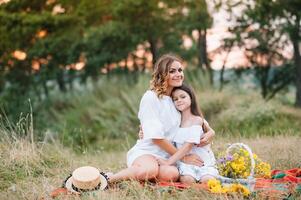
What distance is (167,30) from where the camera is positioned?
58.6 ft

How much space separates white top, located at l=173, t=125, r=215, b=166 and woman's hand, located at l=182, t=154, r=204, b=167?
0.14 ft

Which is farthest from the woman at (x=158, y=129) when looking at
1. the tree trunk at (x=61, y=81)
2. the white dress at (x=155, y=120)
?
the tree trunk at (x=61, y=81)

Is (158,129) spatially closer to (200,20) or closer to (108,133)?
(108,133)

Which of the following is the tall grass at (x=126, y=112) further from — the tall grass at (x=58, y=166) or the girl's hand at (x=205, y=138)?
the girl's hand at (x=205, y=138)

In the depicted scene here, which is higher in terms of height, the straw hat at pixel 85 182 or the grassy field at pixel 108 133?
the straw hat at pixel 85 182

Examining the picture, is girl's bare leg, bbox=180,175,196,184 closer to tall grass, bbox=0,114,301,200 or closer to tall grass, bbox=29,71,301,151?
tall grass, bbox=0,114,301,200

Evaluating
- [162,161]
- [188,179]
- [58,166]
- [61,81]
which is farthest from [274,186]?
[61,81]

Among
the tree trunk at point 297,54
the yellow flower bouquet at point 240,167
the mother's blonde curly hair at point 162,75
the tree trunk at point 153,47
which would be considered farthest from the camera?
the tree trunk at point 153,47

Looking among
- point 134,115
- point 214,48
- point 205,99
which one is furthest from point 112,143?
point 214,48

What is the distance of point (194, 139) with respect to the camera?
5023mm

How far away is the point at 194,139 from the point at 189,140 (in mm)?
52

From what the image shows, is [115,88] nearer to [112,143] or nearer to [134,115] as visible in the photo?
[134,115]

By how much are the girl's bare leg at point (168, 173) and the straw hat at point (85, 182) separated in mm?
577

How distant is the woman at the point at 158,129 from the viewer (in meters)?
5.06
